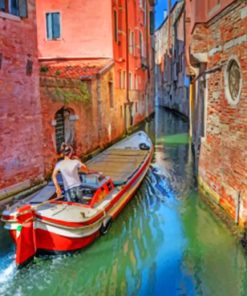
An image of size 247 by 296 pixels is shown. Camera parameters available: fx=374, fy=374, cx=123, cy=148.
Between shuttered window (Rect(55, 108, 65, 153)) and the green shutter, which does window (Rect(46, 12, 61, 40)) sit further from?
the green shutter

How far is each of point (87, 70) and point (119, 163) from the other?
20.6 ft

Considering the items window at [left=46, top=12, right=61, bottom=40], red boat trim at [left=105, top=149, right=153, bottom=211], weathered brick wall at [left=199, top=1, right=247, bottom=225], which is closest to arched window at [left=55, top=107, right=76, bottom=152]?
red boat trim at [left=105, top=149, right=153, bottom=211]

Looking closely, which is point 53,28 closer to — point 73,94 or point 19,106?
point 73,94

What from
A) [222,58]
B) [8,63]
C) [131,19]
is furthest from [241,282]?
[131,19]

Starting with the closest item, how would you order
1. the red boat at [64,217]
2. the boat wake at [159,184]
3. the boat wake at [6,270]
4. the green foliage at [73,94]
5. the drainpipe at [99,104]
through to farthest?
the boat wake at [6,270], the red boat at [64,217], the boat wake at [159,184], the green foliage at [73,94], the drainpipe at [99,104]

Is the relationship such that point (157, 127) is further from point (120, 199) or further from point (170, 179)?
point (120, 199)

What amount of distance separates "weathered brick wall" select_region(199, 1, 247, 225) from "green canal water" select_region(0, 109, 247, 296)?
69cm

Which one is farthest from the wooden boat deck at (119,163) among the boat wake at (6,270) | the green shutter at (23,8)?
the green shutter at (23,8)

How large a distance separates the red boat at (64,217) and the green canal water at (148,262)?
0.77 feet

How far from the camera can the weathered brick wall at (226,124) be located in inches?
244

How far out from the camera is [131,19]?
71.9ft

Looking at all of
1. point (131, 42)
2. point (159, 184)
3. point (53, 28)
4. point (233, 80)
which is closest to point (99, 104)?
point (159, 184)

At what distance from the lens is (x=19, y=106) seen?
8547mm

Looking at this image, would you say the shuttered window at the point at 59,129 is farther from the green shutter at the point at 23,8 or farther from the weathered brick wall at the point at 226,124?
the weathered brick wall at the point at 226,124
